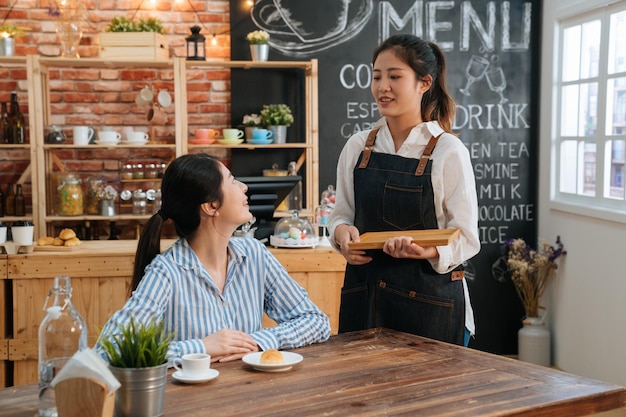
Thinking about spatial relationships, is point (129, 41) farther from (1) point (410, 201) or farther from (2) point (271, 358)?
(2) point (271, 358)

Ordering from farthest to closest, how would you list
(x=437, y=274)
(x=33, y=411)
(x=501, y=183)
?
1. (x=501, y=183)
2. (x=437, y=274)
3. (x=33, y=411)

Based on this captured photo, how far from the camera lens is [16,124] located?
15.7 ft

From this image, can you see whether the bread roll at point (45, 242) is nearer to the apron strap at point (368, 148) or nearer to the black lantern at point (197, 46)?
the black lantern at point (197, 46)

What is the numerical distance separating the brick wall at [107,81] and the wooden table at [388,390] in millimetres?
3174

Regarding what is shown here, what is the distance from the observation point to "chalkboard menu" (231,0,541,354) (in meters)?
5.14

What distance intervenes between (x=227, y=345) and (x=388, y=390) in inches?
18.5

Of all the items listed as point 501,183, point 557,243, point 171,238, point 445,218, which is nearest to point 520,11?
point 501,183

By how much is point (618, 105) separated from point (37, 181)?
10.6 ft

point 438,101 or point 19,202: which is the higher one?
point 438,101

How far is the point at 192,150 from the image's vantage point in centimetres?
514

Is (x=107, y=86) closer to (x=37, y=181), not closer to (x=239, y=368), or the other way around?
(x=37, y=181)

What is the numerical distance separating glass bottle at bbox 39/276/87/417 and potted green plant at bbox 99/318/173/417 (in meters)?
0.07

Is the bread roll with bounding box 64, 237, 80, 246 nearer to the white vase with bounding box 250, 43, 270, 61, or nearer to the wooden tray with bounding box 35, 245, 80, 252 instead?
the wooden tray with bounding box 35, 245, 80, 252

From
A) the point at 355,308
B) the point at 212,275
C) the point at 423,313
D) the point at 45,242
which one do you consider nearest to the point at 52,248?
the point at 45,242
